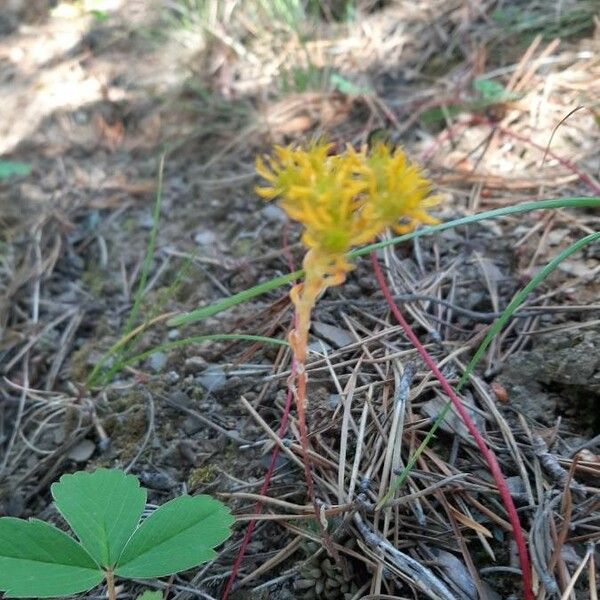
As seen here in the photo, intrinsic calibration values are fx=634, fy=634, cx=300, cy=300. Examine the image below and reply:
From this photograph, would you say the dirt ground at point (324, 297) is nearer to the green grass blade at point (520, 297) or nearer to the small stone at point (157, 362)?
the small stone at point (157, 362)

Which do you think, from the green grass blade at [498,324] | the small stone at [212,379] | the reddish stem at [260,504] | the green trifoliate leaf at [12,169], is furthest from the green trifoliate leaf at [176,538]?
the green trifoliate leaf at [12,169]

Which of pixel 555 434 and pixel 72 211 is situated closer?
pixel 555 434

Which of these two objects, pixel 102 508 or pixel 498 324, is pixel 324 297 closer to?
pixel 498 324

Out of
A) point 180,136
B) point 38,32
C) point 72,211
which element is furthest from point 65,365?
point 38,32

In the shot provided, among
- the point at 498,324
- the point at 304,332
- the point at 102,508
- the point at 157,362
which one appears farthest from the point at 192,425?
the point at 498,324

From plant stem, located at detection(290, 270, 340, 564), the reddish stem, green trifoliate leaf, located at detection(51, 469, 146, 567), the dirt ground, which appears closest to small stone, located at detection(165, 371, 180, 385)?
the dirt ground

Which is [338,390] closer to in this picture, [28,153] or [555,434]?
[555,434]

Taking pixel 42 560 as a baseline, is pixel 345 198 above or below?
above
